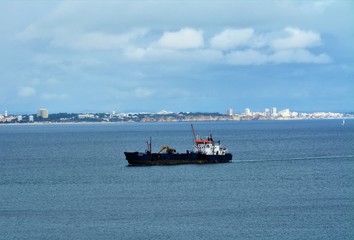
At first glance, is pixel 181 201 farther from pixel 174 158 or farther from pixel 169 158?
pixel 174 158

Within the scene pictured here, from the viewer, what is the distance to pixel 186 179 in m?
96.6

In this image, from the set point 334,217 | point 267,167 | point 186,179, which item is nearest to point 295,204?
point 334,217

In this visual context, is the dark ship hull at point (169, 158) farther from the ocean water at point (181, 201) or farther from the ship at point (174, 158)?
the ocean water at point (181, 201)

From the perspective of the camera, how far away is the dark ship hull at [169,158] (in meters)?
119

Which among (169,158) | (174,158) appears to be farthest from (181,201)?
(174,158)

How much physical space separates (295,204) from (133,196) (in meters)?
18.2

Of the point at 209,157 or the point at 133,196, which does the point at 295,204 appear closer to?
the point at 133,196

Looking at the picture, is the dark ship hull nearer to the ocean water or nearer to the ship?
the ship

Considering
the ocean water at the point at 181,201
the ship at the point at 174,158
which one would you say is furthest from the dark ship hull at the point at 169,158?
the ocean water at the point at 181,201

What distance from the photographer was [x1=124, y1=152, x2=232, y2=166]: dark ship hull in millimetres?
118875

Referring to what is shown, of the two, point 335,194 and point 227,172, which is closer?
point 335,194

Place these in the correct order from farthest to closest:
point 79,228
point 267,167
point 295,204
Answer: point 267,167 → point 295,204 → point 79,228

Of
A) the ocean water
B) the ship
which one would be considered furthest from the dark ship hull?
the ocean water

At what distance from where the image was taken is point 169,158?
119 m
